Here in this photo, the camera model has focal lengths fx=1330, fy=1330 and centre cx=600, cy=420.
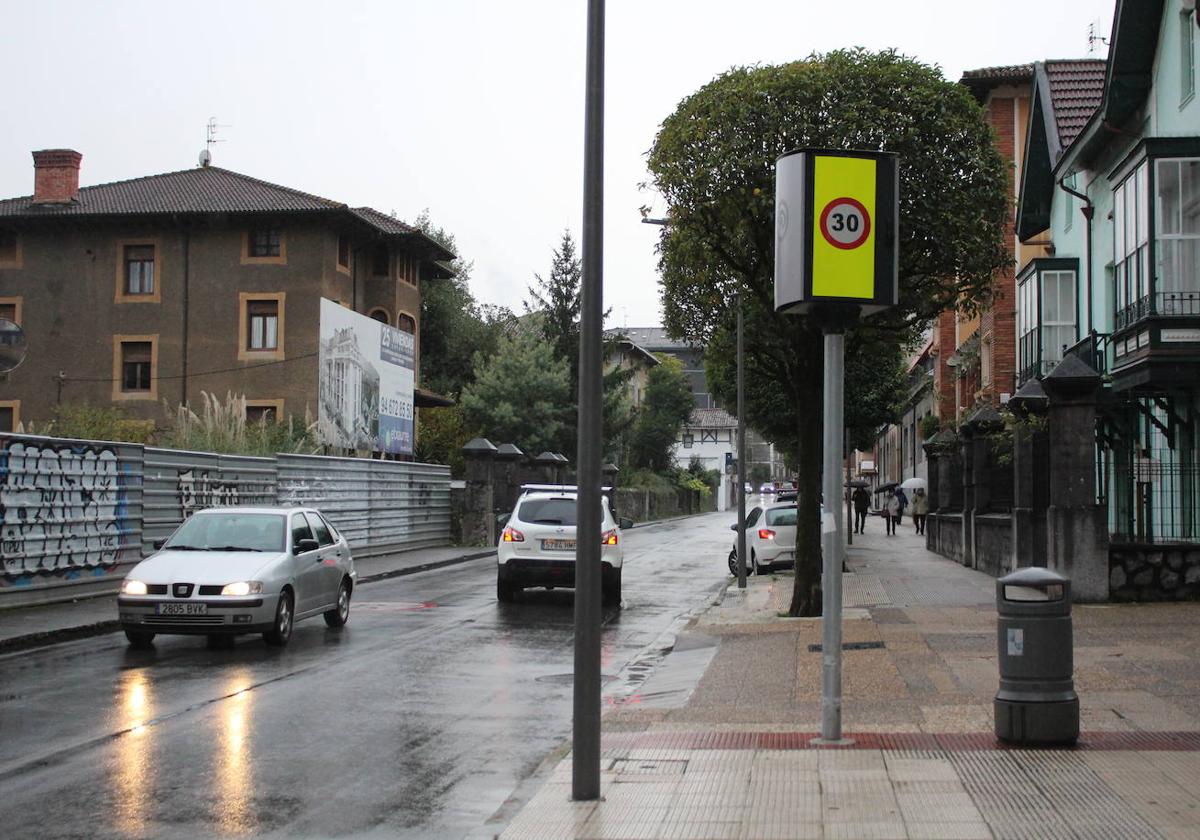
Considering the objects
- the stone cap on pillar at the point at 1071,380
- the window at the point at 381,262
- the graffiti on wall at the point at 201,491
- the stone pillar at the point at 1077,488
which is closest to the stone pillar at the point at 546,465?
the window at the point at 381,262

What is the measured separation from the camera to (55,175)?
45031 millimetres

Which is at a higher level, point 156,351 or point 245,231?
point 245,231

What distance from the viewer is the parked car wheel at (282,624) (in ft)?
46.4

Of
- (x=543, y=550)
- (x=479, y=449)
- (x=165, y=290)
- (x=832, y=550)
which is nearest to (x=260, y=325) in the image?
(x=165, y=290)

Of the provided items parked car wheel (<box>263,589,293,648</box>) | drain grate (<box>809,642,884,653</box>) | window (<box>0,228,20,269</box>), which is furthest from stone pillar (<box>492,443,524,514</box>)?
drain grate (<box>809,642,884,653</box>)

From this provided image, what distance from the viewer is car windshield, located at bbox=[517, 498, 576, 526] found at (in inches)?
799

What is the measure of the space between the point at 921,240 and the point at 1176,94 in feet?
26.7

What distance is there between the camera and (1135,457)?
21.8m

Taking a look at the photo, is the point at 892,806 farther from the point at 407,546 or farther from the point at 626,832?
the point at 407,546

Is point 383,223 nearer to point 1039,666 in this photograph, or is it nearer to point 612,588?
point 612,588

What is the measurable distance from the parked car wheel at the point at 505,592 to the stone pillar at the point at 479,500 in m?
18.2

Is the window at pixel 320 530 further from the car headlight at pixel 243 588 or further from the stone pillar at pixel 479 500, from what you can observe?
the stone pillar at pixel 479 500

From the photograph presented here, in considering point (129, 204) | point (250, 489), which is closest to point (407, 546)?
point (250, 489)

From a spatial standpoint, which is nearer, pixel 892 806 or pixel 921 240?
pixel 892 806
